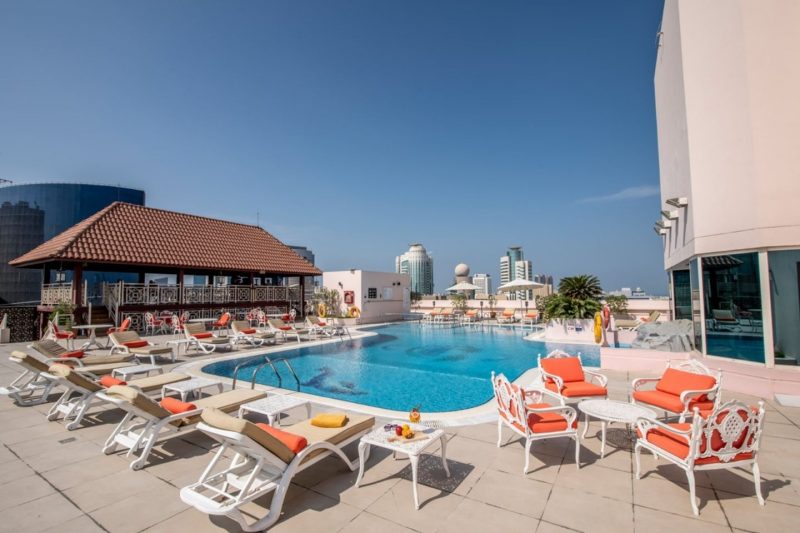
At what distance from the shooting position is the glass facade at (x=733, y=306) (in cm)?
633

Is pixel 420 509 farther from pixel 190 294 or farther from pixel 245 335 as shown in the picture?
pixel 190 294

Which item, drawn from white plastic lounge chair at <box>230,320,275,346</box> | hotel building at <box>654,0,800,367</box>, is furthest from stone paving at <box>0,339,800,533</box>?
white plastic lounge chair at <box>230,320,275,346</box>

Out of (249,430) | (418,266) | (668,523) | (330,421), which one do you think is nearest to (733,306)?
(668,523)

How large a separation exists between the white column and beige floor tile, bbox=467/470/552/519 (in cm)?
573

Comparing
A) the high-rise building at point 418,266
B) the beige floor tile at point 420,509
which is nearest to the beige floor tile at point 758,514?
the beige floor tile at point 420,509

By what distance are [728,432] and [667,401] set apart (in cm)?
181

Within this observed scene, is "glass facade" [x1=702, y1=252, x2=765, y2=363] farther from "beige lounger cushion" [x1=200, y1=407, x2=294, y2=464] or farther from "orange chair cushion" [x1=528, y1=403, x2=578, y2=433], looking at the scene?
"beige lounger cushion" [x1=200, y1=407, x2=294, y2=464]

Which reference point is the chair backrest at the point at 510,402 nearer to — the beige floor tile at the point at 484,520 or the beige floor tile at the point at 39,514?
the beige floor tile at the point at 484,520

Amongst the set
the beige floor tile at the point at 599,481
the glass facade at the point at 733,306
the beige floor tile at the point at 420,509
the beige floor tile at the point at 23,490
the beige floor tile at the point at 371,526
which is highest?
the glass facade at the point at 733,306

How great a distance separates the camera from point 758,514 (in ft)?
9.18

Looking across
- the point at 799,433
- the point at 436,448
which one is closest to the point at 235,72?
the point at 436,448

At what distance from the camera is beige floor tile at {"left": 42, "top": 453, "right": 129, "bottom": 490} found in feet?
11.1

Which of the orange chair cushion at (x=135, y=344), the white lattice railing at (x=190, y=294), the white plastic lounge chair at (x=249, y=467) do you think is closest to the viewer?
the white plastic lounge chair at (x=249, y=467)

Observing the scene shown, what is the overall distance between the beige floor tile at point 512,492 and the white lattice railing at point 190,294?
16739 millimetres
